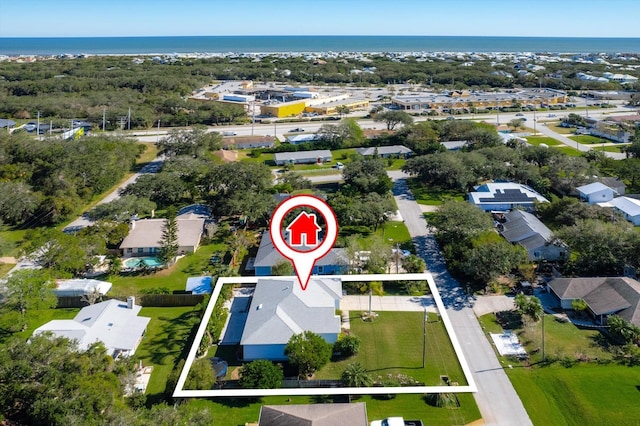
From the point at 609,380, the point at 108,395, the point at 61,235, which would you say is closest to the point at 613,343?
the point at 609,380

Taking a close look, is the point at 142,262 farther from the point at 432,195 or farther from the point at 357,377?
the point at 432,195

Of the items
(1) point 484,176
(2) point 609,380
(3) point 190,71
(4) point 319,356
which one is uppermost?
(3) point 190,71

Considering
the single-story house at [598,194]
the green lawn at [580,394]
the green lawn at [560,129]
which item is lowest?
the green lawn at [580,394]

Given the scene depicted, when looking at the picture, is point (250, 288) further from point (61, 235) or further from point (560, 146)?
point (560, 146)

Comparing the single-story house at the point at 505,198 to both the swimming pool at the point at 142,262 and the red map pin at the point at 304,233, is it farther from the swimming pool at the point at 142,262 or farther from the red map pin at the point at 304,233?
the red map pin at the point at 304,233

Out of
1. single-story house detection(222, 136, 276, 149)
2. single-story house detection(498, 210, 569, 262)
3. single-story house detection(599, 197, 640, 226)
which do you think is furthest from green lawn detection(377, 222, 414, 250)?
single-story house detection(222, 136, 276, 149)

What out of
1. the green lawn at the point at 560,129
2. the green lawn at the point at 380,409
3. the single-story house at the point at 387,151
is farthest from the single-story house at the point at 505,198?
the green lawn at the point at 560,129
